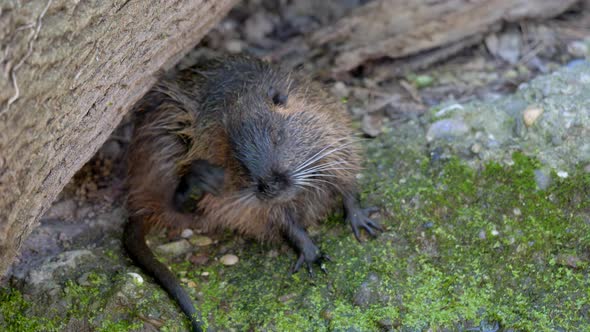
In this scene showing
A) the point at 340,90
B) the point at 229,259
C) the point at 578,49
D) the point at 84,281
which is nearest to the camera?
the point at 84,281

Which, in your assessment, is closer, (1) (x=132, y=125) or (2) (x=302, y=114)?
(2) (x=302, y=114)

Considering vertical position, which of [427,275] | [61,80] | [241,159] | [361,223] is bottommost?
[427,275]

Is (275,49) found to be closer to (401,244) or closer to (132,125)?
(132,125)

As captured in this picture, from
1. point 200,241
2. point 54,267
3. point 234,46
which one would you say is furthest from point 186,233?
point 234,46

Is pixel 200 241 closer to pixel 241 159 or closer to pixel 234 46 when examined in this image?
pixel 241 159

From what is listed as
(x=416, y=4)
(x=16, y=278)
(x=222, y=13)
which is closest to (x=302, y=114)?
(x=222, y=13)
